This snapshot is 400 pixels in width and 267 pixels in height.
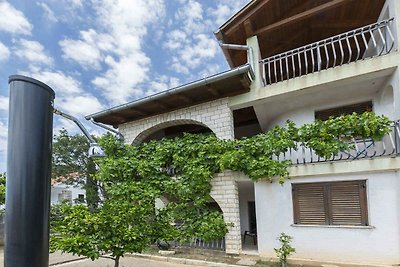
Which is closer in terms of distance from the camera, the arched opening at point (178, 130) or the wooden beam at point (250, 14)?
the wooden beam at point (250, 14)

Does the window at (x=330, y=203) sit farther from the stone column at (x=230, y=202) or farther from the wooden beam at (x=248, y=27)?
the wooden beam at (x=248, y=27)

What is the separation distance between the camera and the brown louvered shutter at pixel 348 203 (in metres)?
6.85

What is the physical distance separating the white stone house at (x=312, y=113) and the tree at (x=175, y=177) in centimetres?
52

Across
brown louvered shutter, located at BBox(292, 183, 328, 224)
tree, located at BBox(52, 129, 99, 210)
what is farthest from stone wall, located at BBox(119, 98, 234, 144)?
tree, located at BBox(52, 129, 99, 210)

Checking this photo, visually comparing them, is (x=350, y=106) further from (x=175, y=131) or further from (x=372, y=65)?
(x=175, y=131)

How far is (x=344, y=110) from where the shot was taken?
8430 millimetres

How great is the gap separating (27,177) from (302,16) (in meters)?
8.60

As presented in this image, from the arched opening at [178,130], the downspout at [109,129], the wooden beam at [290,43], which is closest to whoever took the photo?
the wooden beam at [290,43]

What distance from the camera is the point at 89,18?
34.9 ft

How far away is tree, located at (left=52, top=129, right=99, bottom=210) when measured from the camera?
63.8 feet

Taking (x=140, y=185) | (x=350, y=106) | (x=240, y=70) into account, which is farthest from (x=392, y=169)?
(x=140, y=185)

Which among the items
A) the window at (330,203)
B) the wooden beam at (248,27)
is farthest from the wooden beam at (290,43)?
the window at (330,203)

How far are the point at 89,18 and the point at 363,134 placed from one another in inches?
403

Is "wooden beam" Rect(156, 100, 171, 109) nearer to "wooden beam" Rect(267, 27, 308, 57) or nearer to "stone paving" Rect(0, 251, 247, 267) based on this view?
"wooden beam" Rect(267, 27, 308, 57)
